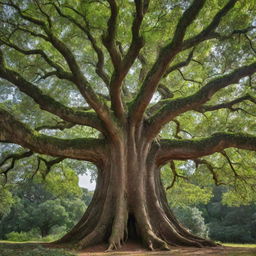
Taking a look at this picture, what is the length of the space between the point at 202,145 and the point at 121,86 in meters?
3.50

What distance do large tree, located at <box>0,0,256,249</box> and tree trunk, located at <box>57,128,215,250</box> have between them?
32mm

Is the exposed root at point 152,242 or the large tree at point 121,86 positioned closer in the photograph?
the exposed root at point 152,242

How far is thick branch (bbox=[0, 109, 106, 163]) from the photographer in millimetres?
8141

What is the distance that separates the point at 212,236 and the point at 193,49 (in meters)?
26.3

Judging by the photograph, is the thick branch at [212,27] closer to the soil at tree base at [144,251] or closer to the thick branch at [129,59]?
the thick branch at [129,59]

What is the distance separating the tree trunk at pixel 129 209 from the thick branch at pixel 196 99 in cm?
88

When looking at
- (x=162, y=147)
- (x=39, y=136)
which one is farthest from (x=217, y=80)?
(x=39, y=136)

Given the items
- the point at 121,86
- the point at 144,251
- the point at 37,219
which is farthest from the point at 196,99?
the point at 37,219

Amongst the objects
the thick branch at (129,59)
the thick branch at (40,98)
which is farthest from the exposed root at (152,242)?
the thick branch at (40,98)

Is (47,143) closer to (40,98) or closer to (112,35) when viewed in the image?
(40,98)

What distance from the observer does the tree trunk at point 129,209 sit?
8.14 m

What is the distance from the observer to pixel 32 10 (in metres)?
8.54

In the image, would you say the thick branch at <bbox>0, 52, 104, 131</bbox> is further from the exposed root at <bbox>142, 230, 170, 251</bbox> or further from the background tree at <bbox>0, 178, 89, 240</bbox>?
the background tree at <bbox>0, 178, 89, 240</bbox>

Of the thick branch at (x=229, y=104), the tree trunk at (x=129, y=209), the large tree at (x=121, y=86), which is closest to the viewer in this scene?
the large tree at (x=121, y=86)
